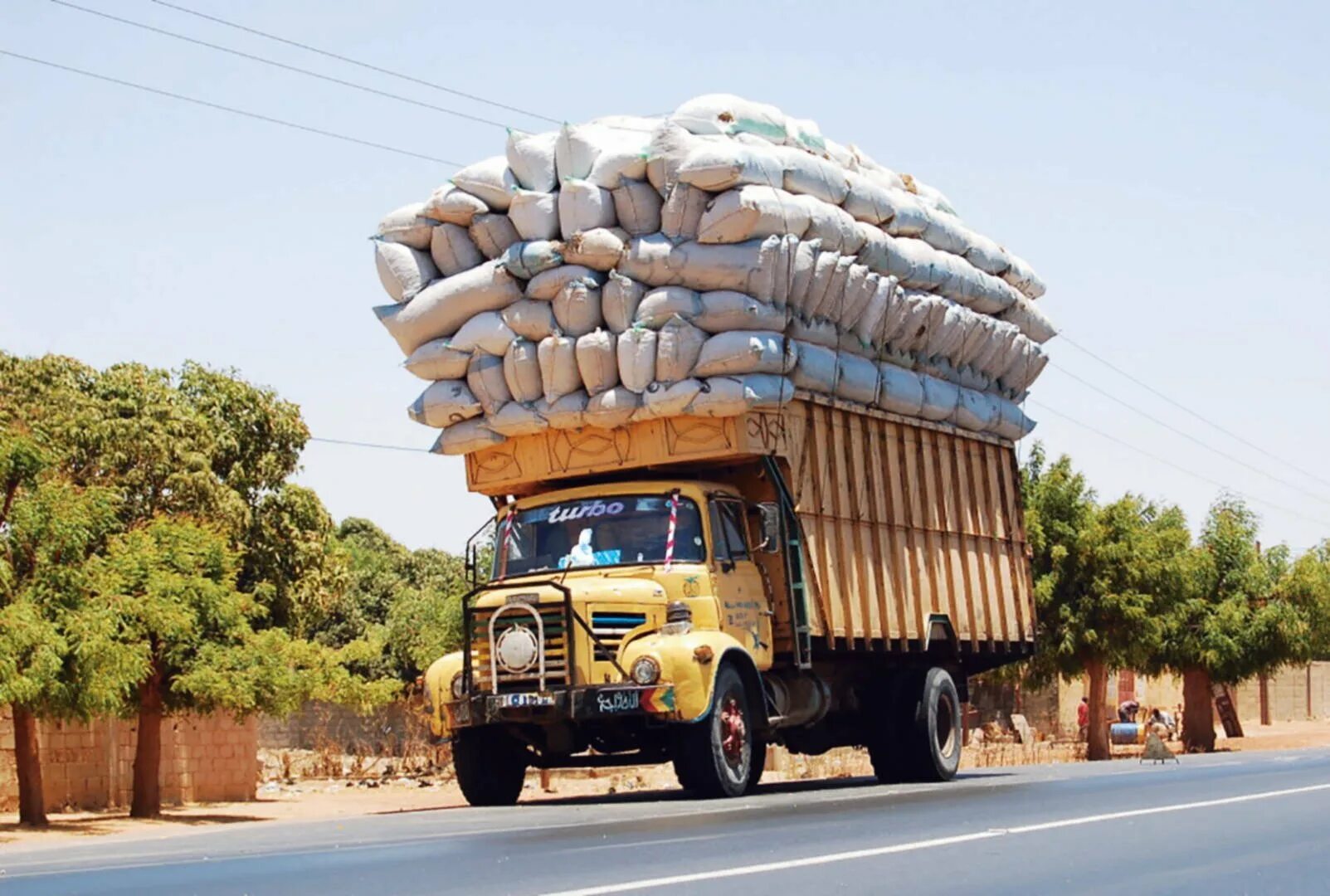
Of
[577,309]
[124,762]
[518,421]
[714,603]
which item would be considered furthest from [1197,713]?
[577,309]

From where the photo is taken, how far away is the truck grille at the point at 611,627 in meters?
17.0

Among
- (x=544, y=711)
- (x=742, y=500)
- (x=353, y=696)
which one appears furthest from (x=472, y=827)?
(x=353, y=696)

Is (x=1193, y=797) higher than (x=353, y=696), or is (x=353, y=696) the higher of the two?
(x=353, y=696)

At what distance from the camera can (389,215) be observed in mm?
19438

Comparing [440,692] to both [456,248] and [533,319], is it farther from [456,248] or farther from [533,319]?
[456,248]

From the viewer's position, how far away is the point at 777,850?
36.0ft

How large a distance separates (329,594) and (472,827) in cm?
2663

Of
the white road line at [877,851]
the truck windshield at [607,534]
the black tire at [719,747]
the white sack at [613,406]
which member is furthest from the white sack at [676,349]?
the white road line at [877,851]

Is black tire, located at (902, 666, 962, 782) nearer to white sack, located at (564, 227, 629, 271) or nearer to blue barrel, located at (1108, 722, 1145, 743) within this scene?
white sack, located at (564, 227, 629, 271)

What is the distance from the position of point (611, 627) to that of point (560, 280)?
3.41 metres

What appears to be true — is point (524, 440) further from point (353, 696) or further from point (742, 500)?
point (353, 696)

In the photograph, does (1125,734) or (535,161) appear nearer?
(535,161)

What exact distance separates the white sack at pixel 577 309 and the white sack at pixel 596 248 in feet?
0.74

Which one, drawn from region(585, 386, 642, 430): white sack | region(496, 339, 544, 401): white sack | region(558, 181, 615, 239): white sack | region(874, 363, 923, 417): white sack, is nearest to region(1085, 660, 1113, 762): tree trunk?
region(874, 363, 923, 417): white sack
